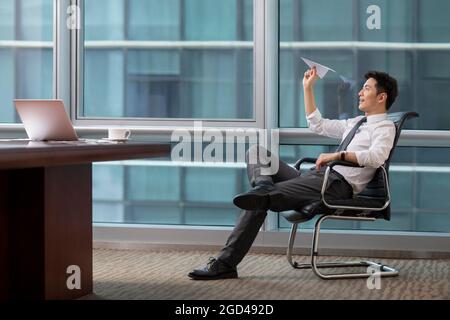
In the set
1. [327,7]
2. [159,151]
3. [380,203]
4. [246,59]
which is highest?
[327,7]

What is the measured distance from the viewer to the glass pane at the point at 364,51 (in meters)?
4.95

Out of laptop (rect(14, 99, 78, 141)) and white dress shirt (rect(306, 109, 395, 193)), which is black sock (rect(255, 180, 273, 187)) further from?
laptop (rect(14, 99, 78, 141))

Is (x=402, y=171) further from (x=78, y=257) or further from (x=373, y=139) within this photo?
(x=78, y=257)

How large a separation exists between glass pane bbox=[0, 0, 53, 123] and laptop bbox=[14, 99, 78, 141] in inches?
75.0

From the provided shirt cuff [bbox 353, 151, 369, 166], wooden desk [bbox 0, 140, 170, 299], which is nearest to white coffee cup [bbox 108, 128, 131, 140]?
wooden desk [bbox 0, 140, 170, 299]

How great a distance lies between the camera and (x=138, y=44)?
17.3 feet

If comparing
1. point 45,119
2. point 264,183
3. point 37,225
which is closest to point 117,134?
point 45,119

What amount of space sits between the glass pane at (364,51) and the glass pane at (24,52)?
1502 millimetres

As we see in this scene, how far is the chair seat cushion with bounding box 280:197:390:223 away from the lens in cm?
388

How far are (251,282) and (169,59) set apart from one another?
1.87 m

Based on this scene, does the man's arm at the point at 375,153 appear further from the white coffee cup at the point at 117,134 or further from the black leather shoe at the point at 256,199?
the white coffee cup at the point at 117,134

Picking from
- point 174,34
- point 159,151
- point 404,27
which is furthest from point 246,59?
point 159,151

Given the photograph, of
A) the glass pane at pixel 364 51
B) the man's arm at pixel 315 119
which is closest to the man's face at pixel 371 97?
the man's arm at pixel 315 119
